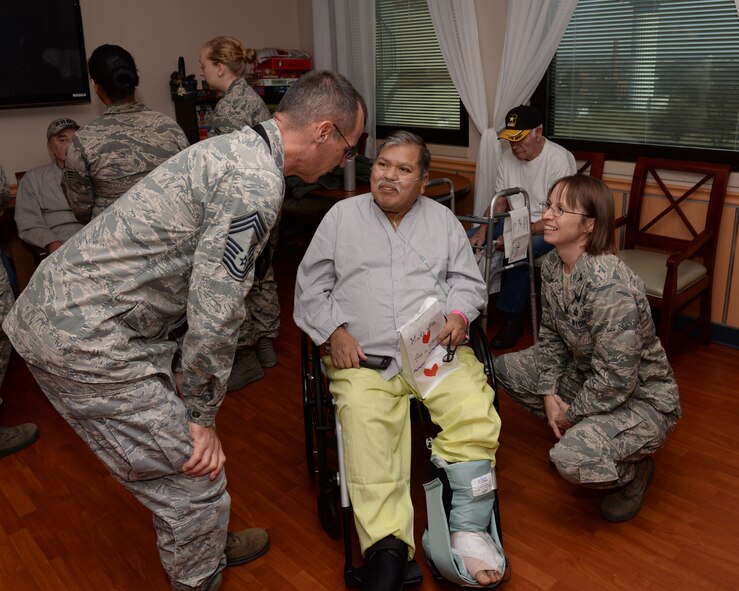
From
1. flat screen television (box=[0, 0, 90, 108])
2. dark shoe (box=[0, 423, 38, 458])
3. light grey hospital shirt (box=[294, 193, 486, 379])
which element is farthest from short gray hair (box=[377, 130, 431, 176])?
flat screen television (box=[0, 0, 90, 108])

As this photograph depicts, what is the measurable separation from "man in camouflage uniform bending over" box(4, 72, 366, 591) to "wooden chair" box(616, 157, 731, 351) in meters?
1.92

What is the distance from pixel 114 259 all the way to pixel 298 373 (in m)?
1.89

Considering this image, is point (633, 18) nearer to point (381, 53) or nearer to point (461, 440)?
point (381, 53)

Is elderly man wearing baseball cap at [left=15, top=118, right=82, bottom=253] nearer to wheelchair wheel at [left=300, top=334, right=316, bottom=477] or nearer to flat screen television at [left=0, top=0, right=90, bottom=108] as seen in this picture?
flat screen television at [left=0, top=0, right=90, bottom=108]

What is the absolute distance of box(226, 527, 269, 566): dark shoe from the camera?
6.72ft

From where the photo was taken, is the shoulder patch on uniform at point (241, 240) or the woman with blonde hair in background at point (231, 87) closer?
the shoulder patch on uniform at point (241, 240)

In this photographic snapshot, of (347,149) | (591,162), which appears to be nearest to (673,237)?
(591,162)

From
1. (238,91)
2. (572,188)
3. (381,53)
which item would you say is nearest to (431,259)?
(572,188)

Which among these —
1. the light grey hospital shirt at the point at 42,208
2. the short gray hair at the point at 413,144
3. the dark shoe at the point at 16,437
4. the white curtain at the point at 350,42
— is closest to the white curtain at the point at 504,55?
the white curtain at the point at 350,42

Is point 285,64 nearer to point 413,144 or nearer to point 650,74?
point 650,74

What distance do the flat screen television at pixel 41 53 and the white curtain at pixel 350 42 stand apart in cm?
157

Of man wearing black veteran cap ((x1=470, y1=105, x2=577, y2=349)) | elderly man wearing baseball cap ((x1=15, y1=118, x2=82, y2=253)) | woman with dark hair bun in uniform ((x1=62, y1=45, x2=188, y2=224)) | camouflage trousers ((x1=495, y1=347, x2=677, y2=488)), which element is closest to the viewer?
camouflage trousers ((x1=495, y1=347, x2=677, y2=488))

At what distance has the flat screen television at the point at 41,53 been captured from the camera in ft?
12.5

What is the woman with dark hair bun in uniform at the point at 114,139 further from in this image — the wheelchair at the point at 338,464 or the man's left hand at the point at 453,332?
the man's left hand at the point at 453,332
